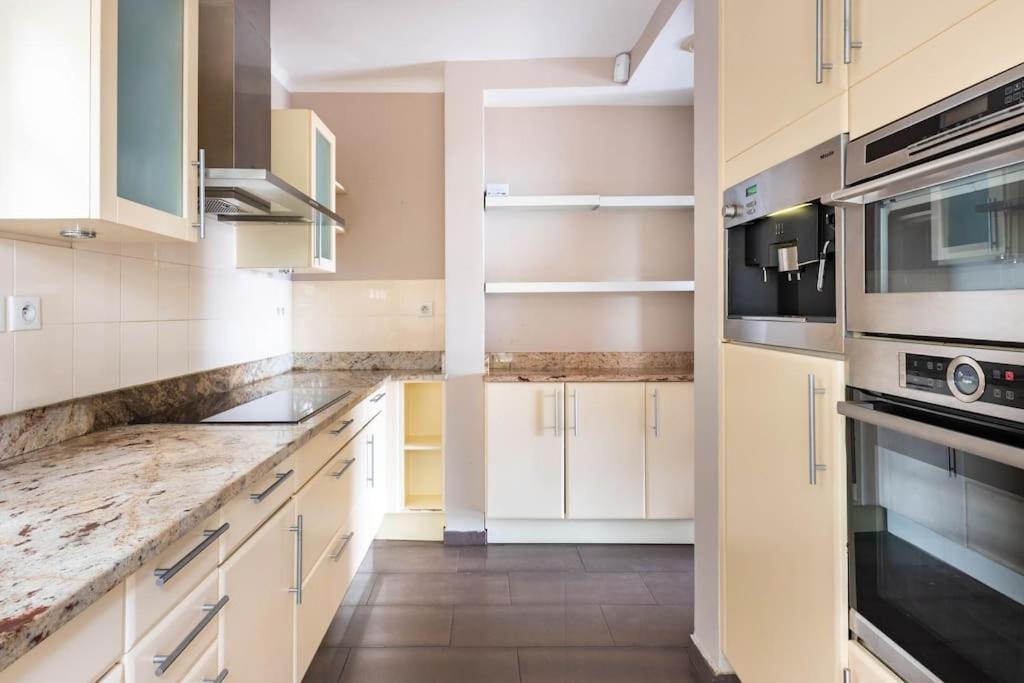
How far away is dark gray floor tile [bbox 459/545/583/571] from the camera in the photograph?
2.69 m

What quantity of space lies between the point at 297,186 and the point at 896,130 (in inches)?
88.3

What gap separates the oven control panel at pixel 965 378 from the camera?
2.55ft

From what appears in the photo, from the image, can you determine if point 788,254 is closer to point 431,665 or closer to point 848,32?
point 848,32

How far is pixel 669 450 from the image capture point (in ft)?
9.45

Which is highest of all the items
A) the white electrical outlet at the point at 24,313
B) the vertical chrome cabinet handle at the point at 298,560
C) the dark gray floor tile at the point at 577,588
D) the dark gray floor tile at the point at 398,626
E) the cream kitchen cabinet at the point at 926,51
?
the cream kitchen cabinet at the point at 926,51

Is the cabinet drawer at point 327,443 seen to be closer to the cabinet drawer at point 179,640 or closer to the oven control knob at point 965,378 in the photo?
the cabinet drawer at point 179,640

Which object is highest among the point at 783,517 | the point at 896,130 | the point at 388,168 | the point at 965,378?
the point at 388,168

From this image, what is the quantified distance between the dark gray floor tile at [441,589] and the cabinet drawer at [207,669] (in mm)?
1343

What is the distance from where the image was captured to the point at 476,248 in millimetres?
3010

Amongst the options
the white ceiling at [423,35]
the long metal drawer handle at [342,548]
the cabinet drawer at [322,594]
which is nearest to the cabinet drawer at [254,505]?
the cabinet drawer at [322,594]

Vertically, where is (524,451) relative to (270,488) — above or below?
below

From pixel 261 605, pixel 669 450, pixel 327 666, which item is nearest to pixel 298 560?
pixel 261 605

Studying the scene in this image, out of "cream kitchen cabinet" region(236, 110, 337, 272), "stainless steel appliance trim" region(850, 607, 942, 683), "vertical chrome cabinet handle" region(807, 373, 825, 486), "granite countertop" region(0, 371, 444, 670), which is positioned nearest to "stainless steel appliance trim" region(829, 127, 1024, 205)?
"vertical chrome cabinet handle" region(807, 373, 825, 486)

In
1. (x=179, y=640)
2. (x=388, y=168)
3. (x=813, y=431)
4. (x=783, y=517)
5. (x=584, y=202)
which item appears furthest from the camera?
(x=388, y=168)
